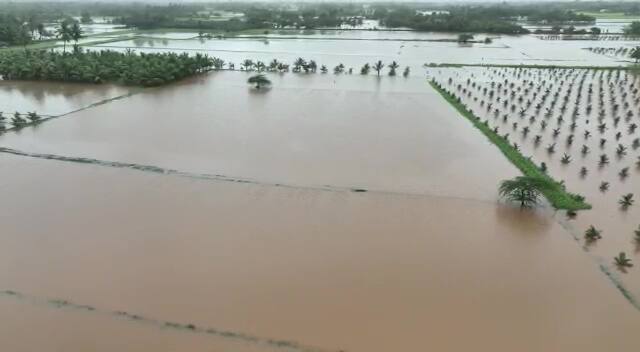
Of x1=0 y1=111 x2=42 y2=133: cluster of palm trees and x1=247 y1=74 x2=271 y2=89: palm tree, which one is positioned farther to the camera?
x1=247 y1=74 x2=271 y2=89: palm tree

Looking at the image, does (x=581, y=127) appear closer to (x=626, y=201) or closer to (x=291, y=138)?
(x=626, y=201)

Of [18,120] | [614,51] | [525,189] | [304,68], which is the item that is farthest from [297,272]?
[614,51]

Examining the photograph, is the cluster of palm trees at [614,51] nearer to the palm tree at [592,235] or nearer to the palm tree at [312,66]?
the palm tree at [312,66]

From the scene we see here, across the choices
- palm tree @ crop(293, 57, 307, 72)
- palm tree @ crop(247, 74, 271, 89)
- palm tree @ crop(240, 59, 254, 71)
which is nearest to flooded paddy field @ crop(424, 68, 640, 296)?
palm tree @ crop(293, 57, 307, 72)

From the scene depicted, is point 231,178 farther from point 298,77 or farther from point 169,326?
point 298,77

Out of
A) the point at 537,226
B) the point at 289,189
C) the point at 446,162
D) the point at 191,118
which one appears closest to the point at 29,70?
the point at 191,118

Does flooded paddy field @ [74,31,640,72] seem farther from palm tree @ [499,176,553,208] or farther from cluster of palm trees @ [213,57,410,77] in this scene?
palm tree @ [499,176,553,208]

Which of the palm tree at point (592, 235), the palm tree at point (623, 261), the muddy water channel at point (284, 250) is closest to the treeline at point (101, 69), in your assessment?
the muddy water channel at point (284, 250)
